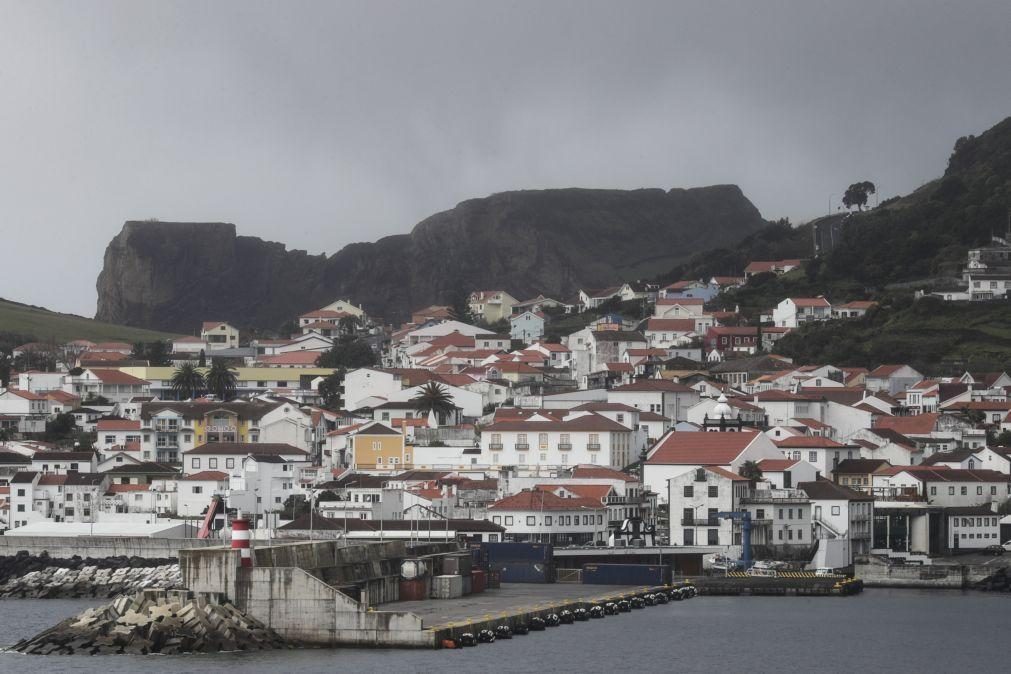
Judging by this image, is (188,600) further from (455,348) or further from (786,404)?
(455,348)

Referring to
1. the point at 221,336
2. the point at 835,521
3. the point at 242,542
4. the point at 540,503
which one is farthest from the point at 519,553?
the point at 221,336

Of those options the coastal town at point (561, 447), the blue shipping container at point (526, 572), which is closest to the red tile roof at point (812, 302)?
the coastal town at point (561, 447)

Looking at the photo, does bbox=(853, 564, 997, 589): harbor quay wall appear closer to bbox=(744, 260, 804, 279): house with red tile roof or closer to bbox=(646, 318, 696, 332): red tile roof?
bbox=(646, 318, 696, 332): red tile roof

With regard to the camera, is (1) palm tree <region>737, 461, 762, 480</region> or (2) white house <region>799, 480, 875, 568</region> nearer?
(2) white house <region>799, 480, 875, 568</region>

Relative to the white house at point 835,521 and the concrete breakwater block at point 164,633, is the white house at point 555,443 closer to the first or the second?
the white house at point 835,521

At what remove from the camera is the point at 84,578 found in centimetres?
7531

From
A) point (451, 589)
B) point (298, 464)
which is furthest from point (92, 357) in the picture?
point (451, 589)

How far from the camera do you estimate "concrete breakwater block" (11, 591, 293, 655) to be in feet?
177

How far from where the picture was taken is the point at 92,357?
152 m

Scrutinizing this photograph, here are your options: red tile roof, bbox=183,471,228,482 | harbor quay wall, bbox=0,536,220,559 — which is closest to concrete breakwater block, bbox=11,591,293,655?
harbor quay wall, bbox=0,536,220,559

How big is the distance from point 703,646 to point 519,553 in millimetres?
19735

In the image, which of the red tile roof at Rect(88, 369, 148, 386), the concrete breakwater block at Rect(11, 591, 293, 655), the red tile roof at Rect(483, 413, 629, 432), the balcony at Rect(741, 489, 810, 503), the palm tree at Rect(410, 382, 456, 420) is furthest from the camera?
the red tile roof at Rect(88, 369, 148, 386)

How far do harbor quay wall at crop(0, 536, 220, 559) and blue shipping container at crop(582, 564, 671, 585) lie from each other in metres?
17.9

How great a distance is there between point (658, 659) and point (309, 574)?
9213 mm
